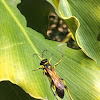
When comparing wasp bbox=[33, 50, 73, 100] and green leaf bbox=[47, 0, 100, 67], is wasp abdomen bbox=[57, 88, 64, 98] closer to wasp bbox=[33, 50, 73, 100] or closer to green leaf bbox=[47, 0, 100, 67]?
wasp bbox=[33, 50, 73, 100]

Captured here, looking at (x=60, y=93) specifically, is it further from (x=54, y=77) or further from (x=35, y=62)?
(x=35, y=62)

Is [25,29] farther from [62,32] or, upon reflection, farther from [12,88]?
[62,32]

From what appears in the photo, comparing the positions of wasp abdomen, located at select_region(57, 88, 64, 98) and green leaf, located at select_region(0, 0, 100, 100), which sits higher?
green leaf, located at select_region(0, 0, 100, 100)

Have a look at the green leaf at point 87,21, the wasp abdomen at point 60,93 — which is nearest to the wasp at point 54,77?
the wasp abdomen at point 60,93

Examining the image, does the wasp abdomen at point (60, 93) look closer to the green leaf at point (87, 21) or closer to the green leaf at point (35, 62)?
the green leaf at point (35, 62)

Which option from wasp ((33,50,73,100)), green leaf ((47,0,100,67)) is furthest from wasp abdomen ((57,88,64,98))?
green leaf ((47,0,100,67))

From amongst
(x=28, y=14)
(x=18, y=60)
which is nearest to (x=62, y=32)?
(x=28, y=14)
